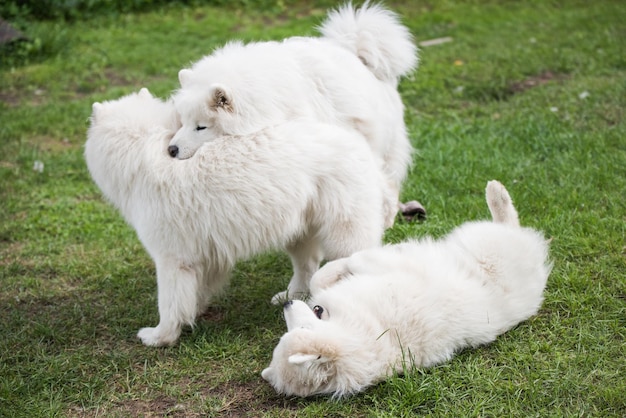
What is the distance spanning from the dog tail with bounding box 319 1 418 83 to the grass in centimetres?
80

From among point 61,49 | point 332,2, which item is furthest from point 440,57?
point 61,49

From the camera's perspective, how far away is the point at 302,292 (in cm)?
419

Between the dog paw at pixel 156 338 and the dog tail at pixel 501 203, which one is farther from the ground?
the dog tail at pixel 501 203

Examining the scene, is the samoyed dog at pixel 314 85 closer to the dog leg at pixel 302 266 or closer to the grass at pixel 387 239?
the dog leg at pixel 302 266

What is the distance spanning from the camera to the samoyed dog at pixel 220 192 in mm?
3557

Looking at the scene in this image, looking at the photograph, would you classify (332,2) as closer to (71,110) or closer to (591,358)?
(71,110)

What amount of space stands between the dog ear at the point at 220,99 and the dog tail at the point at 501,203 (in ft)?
4.61

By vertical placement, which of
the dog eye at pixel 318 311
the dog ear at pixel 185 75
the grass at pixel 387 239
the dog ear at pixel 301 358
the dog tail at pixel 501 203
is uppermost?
the dog ear at pixel 185 75

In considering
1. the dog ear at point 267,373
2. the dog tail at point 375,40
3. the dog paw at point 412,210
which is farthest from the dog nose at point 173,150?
the dog paw at point 412,210

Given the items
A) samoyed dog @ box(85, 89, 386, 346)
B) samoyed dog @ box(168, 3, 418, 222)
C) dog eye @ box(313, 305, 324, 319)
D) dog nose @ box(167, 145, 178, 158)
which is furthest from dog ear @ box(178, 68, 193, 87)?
dog eye @ box(313, 305, 324, 319)

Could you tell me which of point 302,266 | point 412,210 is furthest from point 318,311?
point 412,210

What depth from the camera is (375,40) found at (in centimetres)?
454

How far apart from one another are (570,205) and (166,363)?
280 centimetres

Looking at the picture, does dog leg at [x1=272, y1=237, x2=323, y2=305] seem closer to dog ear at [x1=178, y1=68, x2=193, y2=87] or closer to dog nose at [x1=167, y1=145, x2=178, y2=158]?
dog nose at [x1=167, y1=145, x2=178, y2=158]
